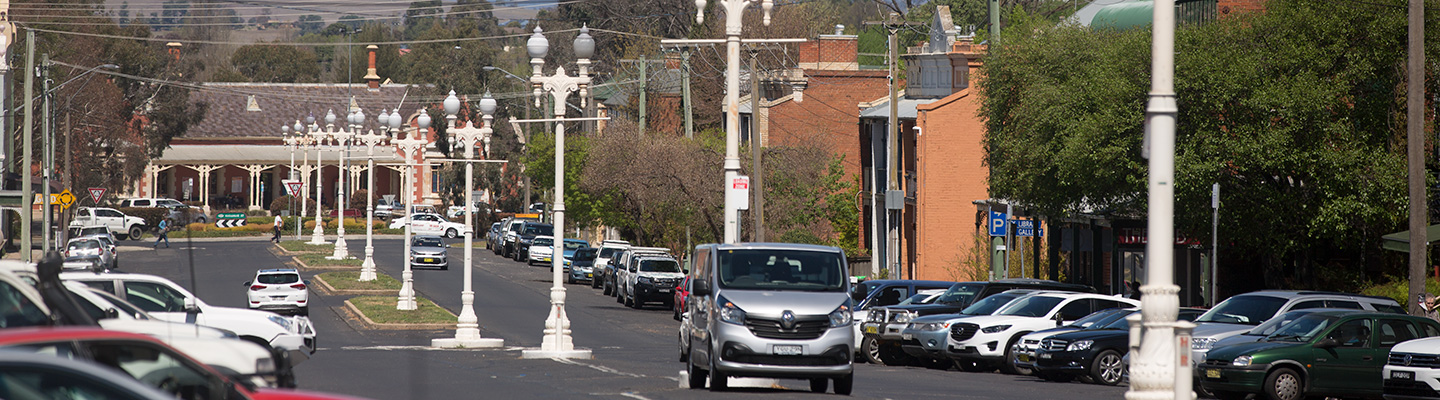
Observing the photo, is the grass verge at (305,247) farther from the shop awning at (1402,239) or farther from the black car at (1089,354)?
the shop awning at (1402,239)

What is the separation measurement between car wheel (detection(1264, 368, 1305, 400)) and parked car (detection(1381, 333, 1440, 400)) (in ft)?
3.31

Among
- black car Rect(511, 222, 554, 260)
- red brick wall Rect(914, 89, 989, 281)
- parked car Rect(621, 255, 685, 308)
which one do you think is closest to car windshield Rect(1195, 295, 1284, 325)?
parked car Rect(621, 255, 685, 308)

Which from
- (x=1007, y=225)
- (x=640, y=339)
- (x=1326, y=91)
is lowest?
(x=640, y=339)

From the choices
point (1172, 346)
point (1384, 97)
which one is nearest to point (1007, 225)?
point (1384, 97)

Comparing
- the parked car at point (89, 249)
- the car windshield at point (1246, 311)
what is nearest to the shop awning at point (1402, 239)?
the car windshield at point (1246, 311)

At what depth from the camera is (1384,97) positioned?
26297 millimetres

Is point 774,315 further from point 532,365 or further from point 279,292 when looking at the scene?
point 279,292

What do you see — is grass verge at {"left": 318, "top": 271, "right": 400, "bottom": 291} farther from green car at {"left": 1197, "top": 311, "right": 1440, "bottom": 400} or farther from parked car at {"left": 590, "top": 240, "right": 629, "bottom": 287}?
green car at {"left": 1197, "top": 311, "right": 1440, "bottom": 400}

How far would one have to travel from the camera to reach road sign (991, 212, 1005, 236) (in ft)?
114

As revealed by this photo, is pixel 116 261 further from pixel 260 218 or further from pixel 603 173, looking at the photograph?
pixel 260 218

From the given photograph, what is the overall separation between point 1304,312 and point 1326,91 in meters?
6.42

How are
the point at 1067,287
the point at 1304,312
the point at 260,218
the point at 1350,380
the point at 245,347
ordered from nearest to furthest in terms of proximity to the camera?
1. the point at 245,347
2. the point at 1350,380
3. the point at 1304,312
4. the point at 1067,287
5. the point at 260,218

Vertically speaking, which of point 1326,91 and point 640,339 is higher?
point 1326,91

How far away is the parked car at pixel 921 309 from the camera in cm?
2555
